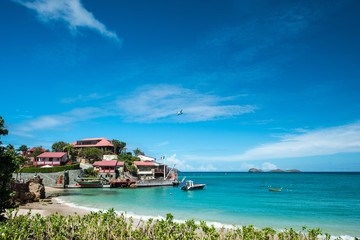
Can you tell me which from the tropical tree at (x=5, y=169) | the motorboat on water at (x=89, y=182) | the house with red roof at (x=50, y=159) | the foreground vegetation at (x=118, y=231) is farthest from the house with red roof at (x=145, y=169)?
the foreground vegetation at (x=118, y=231)

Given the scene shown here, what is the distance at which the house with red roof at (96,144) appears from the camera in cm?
8282

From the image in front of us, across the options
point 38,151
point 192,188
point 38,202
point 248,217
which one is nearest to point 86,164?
point 38,151

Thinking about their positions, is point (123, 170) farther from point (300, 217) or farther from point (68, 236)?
point (68, 236)

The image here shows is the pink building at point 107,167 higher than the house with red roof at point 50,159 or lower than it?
lower

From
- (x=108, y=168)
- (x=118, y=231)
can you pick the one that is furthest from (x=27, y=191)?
(x=108, y=168)

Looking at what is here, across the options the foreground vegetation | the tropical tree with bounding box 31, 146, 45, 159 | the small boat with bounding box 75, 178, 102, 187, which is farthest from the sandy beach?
the tropical tree with bounding box 31, 146, 45, 159

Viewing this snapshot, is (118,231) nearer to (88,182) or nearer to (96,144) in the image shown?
(88,182)

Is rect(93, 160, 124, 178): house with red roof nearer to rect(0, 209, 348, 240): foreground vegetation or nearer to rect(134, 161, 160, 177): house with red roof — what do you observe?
rect(134, 161, 160, 177): house with red roof

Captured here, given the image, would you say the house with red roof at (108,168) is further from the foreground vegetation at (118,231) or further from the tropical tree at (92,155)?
the foreground vegetation at (118,231)

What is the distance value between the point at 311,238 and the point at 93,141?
87.8 metres

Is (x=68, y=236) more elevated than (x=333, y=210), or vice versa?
(x=68, y=236)

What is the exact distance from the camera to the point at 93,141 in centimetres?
8756

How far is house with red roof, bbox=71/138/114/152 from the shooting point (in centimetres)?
8282

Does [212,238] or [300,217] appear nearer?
A: [212,238]
